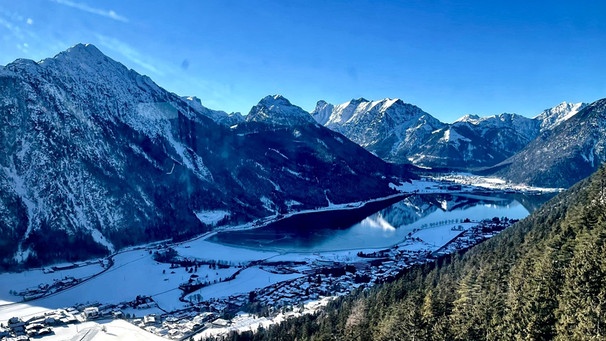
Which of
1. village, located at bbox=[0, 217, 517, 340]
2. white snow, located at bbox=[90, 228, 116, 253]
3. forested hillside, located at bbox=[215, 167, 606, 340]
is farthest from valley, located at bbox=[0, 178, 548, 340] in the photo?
forested hillside, located at bbox=[215, 167, 606, 340]

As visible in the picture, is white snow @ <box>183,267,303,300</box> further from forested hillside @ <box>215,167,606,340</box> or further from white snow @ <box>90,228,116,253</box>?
Result: white snow @ <box>90,228,116,253</box>

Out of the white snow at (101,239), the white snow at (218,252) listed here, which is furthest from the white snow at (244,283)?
the white snow at (101,239)

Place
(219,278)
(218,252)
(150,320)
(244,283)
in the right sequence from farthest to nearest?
(218,252) → (219,278) → (244,283) → (150,320)

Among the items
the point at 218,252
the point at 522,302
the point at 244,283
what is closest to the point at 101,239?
the point at 218,252

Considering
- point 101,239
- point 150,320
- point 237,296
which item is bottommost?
point 237,296

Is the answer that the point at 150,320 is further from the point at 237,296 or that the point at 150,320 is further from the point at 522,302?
the point at 522,302

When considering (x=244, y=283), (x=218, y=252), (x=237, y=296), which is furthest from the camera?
(x=218, y=252)

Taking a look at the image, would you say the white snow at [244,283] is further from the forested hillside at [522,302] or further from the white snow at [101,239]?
the white snow at [101,239]

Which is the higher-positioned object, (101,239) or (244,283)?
(101,239)
